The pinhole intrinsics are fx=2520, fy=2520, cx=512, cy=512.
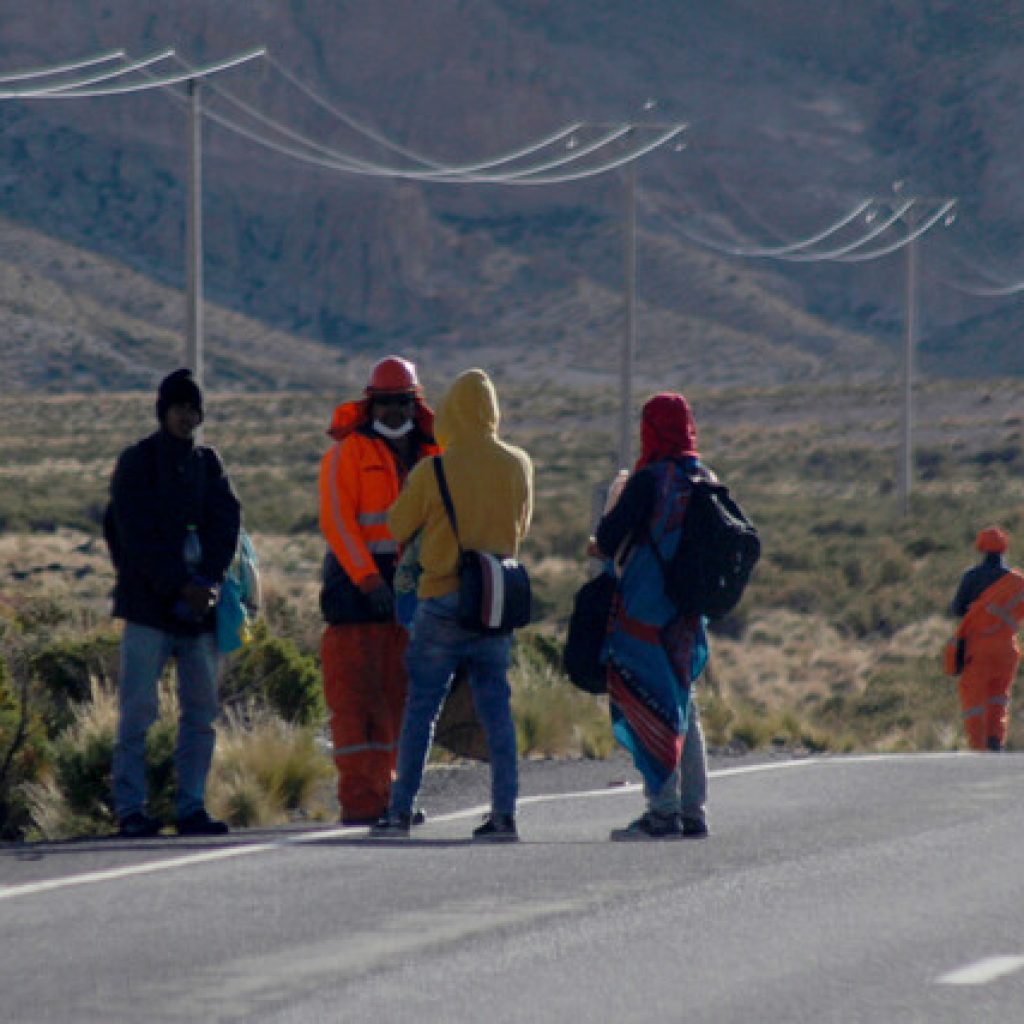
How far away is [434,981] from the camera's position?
6.96 m

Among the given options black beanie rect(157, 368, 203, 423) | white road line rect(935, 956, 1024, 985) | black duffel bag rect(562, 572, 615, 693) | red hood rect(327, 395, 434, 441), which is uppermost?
black beanie rect(157, 368, 203, 423)

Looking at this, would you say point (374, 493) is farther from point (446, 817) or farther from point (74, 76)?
point (74, 76)

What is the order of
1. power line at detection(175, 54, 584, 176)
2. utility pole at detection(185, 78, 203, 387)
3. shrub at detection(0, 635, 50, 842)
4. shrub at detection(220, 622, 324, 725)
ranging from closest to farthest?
shrub at detection(0, 635, 50, 842) < shrub at detection(220, 622, 324, 725) < utility pole at detection(185, 78, 203, 387) < power line at detection(175, 54, 584, 176)

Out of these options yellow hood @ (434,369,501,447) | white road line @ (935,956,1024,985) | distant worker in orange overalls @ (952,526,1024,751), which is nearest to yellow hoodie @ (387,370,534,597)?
yellow hood @ (434,369,501,447)

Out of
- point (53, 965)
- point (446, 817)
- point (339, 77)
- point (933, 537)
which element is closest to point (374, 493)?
point (446, 817)

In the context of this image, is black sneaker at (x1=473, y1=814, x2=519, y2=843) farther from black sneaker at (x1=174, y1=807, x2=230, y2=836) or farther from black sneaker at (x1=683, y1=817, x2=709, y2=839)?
black sneaker at (x1=174, y1=807, x2=230, y2=836)

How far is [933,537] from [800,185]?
7649cm

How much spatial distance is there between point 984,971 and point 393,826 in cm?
345

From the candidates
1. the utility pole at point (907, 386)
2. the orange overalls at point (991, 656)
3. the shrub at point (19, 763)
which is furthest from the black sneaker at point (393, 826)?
the utility pole at point (907, 386)

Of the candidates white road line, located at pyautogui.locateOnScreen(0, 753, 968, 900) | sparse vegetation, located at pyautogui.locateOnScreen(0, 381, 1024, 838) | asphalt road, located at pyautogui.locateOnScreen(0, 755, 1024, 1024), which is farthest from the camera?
sparse vegetation, located at pyautogui.locateOnScreen(0, 381, 1024, 838)

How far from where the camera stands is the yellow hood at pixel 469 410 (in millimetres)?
10055

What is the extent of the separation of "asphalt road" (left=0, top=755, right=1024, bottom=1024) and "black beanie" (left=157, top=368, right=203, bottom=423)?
71.5 inches

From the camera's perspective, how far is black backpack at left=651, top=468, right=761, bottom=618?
401 inches

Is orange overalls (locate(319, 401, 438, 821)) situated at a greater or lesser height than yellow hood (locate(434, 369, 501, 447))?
lesser
